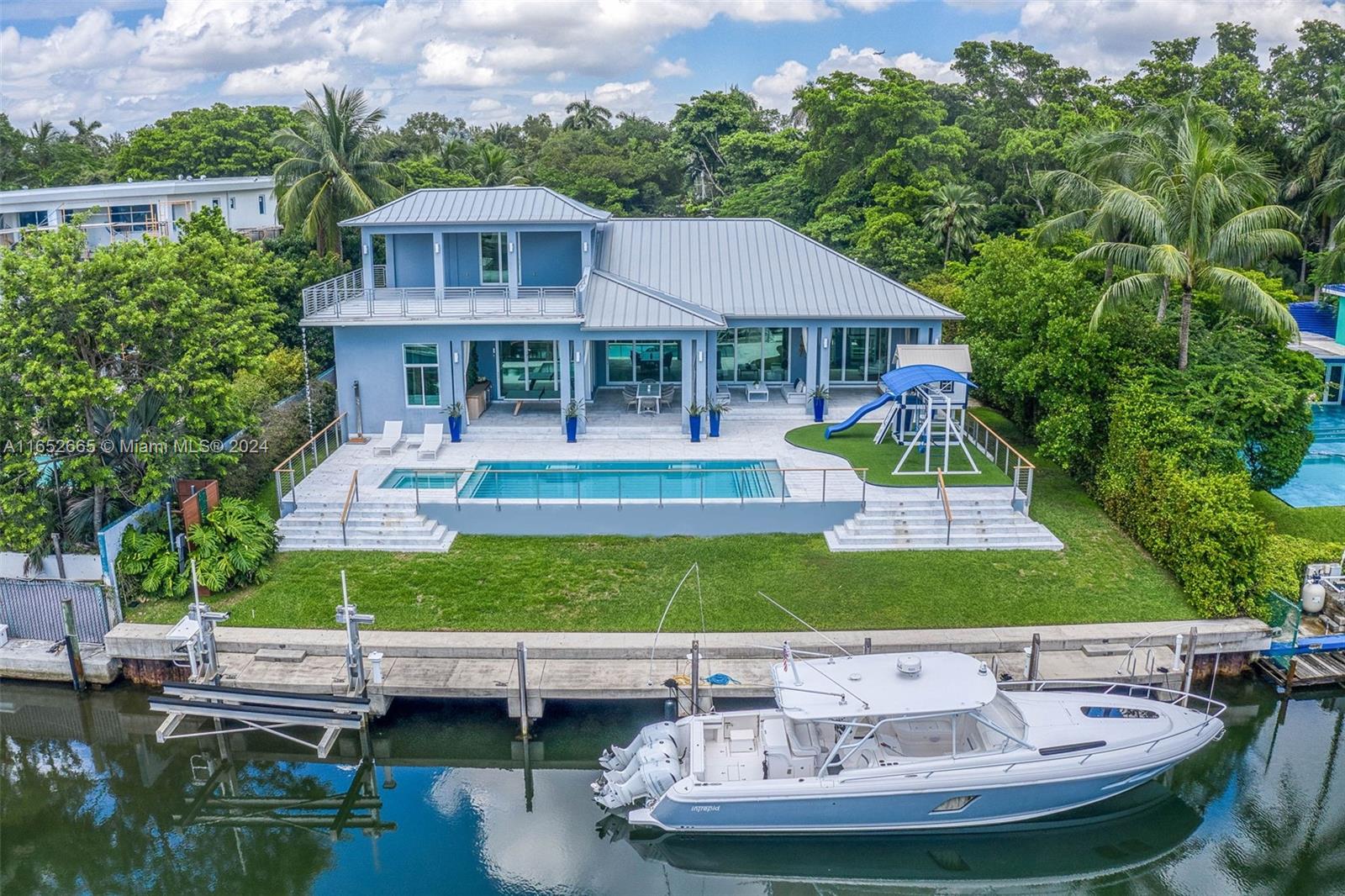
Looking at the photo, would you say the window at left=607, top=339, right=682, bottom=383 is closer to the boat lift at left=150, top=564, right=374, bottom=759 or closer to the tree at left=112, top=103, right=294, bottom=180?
the boat lift at left=150, top=564, right=374, bottom=759

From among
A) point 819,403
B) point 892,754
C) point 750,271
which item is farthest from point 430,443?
point 892,754

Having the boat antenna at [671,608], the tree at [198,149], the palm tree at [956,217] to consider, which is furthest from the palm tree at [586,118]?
the boat antenna at [671,608]

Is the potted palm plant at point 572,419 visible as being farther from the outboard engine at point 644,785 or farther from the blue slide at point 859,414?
the outboard engine at point 644,785

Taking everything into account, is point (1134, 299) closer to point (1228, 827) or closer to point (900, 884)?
point (1228, 827)

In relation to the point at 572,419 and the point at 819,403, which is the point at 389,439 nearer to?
the point at 572,419

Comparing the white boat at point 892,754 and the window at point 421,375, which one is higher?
the window at point 421,375

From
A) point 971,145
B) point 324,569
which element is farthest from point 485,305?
point 971,145
